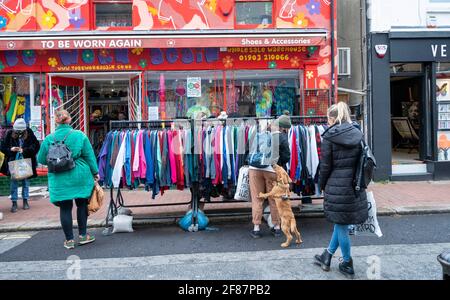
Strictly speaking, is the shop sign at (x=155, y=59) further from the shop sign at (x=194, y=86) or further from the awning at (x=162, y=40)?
the awning at (x=162, y=40)

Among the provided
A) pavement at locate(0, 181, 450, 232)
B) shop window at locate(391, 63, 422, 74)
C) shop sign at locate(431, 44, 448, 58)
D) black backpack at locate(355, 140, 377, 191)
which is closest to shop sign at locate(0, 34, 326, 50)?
shop window at locate(391, 63, 422, 74)

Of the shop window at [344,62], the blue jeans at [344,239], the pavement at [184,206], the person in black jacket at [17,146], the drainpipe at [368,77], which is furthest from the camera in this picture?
the shop window at [344,62]

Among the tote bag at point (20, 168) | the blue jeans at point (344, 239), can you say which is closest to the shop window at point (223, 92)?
the tote bag at point (20, 168)

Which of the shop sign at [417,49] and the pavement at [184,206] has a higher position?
the shop sign at [417,49]

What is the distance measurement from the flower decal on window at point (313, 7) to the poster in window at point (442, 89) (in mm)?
3638

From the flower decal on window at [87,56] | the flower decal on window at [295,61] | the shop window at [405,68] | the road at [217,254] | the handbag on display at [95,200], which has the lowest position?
the road at [217,254]

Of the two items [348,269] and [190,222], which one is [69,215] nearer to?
[190,222]

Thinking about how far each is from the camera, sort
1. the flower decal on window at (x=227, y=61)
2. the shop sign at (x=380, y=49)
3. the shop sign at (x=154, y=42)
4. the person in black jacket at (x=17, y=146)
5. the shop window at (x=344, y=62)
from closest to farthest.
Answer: the person in black jacket at (x=17, y=146)
the shop sign at (x=154, y=42)
the flower decal on window at (x=227, y=61)
the shop sign at (x=380, y=49)
the shop window at (x=344, y=62)

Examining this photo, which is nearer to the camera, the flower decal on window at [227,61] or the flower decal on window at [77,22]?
the flower decal on window at [77,22]

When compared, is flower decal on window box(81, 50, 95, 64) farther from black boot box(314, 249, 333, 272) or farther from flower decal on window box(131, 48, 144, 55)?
black boot box(314, 249, 333, 272)

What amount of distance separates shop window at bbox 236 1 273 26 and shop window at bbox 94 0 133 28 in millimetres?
2779

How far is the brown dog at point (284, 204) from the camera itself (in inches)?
233

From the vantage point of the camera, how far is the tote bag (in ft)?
27.5

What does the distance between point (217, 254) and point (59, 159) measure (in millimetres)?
2439
